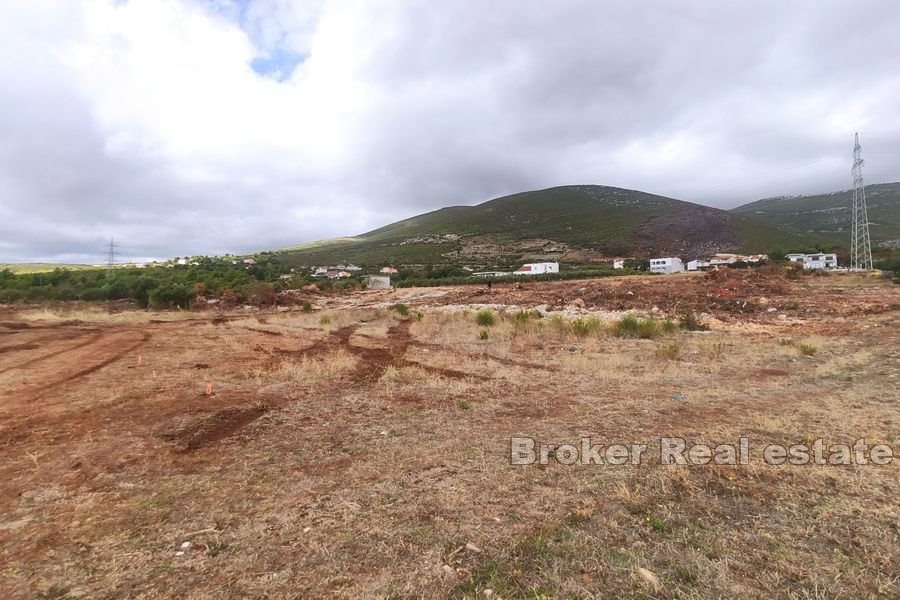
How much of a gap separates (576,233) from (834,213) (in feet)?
293

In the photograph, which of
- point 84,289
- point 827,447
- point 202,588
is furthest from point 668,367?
point 84,289

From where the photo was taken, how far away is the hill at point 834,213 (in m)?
97.0

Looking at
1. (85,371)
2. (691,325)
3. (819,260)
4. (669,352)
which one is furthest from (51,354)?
(819,260)

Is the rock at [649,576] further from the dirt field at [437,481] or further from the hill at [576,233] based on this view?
the hill at [576,233]

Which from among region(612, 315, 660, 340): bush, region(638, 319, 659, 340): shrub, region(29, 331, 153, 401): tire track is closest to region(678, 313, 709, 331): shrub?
region(612, 315, 660, 340): bush

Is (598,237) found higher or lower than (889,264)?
higher

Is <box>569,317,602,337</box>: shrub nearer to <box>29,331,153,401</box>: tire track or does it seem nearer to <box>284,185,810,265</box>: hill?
<box>29,331,153,401</box>: tire track

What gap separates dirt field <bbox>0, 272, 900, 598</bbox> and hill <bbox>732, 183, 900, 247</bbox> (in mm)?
110710

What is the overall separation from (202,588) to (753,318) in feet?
65.4

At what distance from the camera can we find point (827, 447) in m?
4.73

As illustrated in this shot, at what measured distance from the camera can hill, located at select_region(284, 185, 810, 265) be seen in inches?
3391

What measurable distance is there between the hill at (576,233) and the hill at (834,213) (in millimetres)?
18153

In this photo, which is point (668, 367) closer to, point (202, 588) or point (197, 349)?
point (202, 588)

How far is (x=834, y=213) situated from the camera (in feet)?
411
